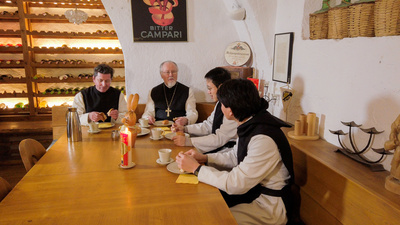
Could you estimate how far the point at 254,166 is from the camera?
1.52 metres

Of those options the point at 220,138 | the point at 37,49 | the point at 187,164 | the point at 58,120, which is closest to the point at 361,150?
the point at 220,138

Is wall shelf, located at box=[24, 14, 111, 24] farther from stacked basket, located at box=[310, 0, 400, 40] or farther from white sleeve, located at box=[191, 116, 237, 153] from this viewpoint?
stacked basket, located at box=[310, 0, 400, 40]

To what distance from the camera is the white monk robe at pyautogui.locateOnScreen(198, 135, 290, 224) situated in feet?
4.99

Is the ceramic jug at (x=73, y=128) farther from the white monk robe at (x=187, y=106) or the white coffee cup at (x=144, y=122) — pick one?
the white monk robe at (x=187, y=106)

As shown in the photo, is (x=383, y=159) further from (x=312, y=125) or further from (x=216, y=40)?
(x=216, y=40)

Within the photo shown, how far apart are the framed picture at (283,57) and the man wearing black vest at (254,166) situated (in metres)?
1.43

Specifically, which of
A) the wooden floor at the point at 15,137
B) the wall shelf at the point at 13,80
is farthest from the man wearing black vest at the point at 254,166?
the wall shelf at the point at 13,80

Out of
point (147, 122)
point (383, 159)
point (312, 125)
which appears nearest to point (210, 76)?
point (147, 122)

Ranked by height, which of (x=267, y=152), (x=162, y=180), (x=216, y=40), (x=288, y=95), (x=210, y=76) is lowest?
(x=162, y=180)

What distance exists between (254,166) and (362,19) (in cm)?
129

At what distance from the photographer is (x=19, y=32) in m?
5.35

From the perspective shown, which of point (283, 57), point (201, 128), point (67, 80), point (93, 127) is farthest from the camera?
point (67, 80)

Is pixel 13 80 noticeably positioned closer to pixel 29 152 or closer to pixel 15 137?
pixel 15 137

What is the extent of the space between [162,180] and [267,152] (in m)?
0.62
